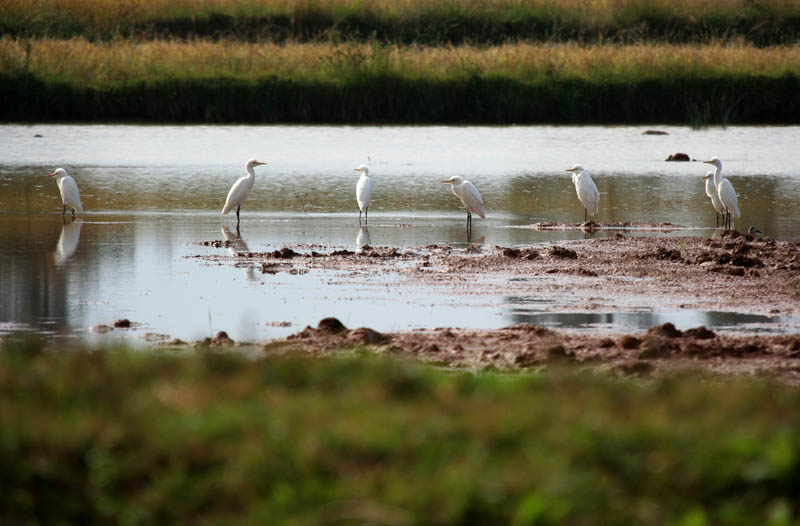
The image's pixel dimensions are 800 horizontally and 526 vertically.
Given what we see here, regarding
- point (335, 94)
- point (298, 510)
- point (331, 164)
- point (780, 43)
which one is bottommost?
point (298, 510)

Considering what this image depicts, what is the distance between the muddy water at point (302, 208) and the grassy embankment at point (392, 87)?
4.26 ft

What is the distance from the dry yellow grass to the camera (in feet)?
110

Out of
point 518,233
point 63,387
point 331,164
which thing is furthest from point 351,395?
point 331,164

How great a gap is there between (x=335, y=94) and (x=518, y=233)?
17.3 meters

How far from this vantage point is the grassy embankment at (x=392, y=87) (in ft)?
109

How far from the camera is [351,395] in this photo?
227 inches

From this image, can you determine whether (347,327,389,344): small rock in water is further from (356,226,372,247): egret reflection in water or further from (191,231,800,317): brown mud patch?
(356,226,372,247): egret reflection in water

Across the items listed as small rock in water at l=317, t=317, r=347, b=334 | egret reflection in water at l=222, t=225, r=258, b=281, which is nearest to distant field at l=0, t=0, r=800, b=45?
egret reflection in water at l=222, t=225, r=258, b=281

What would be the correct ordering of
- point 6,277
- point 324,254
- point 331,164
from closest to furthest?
1. point 6,277
2. point 324,254
3. point 331,164

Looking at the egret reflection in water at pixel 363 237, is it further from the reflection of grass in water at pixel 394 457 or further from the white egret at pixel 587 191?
the reflection of grass in water at pixel 394 457

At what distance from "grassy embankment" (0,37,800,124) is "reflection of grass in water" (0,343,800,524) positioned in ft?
92.2

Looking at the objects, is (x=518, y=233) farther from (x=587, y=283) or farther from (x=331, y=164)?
(x=331, y=164)

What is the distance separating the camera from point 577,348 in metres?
8.99

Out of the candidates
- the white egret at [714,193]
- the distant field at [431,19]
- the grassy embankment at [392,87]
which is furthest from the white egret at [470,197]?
the distant field at [431,19]
